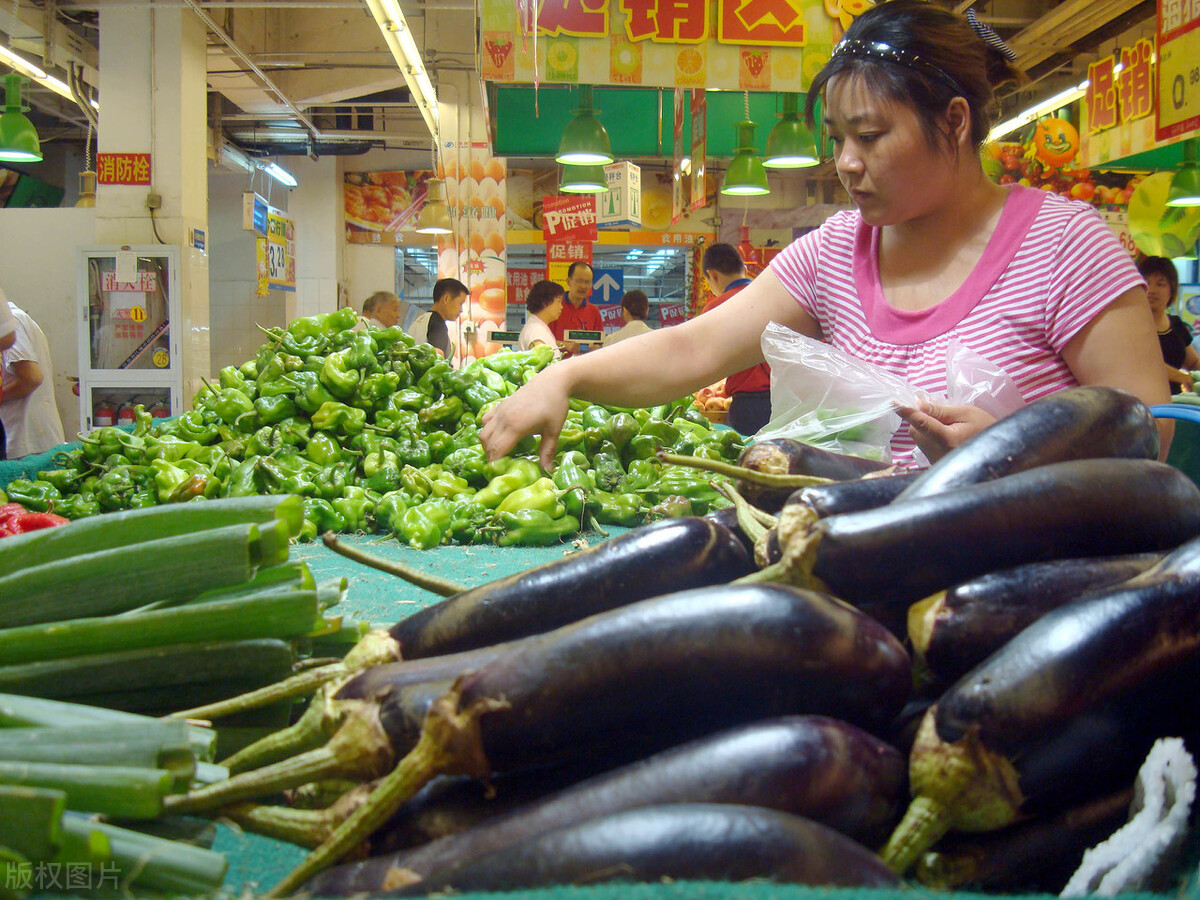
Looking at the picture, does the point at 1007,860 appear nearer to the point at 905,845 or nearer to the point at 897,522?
the point at 905,845

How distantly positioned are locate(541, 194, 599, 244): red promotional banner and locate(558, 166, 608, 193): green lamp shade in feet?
7.18

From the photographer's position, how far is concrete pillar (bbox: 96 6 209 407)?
9.81 meters

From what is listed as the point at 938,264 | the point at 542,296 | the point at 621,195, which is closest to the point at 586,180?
the point at 621,195

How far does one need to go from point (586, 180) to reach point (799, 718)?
931cm

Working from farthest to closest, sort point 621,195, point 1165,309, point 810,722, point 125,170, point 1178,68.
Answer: point 125,170, point 621,195, point 1165,309, point 1178,68, point 810,722

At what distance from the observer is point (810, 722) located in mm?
748

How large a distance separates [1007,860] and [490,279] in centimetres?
1168

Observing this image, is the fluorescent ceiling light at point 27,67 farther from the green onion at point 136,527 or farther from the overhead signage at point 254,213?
the green onion at point 136,527

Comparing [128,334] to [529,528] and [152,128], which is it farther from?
[529,528]

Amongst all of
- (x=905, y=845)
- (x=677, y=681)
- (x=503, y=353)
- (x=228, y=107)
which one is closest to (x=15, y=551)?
(x=677, y=681)

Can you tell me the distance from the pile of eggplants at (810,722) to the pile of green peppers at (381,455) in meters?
1.89

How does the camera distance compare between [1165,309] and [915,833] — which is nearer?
[915,833]

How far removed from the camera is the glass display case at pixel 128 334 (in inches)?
368

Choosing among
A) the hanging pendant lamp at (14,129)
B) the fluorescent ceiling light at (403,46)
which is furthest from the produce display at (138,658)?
the hanging pendant lamp at (14,129)
